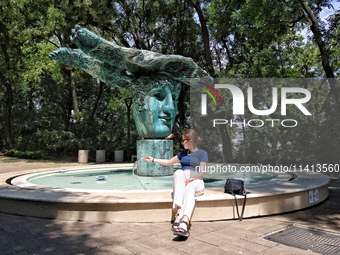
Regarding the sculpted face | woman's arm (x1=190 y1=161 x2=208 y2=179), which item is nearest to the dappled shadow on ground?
woman's arm (x1=190 y1=161 x2=208 y2=179)

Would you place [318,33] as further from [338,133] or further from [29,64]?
[29,64]

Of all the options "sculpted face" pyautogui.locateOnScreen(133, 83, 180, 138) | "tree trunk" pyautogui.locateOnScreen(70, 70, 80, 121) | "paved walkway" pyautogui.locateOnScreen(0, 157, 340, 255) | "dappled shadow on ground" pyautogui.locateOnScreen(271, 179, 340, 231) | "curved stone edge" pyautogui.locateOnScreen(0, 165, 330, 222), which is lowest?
"dappled shadow on ground" pyautogui.locateOnScreen(271, 179, 340, 231)

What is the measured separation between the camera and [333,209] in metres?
6.03

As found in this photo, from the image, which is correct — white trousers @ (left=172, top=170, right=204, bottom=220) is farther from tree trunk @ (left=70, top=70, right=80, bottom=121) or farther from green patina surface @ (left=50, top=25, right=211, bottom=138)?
tree trunk @ (left=70, top=70, right=80, bottom=121)

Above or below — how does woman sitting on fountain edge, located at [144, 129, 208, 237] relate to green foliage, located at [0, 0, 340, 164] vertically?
below

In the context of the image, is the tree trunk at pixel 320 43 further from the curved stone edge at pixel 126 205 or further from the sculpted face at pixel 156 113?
the curved stone edge at pixel 126 205

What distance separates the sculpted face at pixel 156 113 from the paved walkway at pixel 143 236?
15.9ft

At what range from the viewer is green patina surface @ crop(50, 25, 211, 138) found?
8994 millimetres

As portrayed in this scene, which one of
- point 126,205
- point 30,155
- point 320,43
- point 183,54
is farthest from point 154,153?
point 30,155

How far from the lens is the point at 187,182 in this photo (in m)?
4.72

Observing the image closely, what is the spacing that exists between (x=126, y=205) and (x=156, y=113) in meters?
4.88

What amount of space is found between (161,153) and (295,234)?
5339 millimetres

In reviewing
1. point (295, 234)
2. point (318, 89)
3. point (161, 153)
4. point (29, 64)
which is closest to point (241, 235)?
point (295, 234)

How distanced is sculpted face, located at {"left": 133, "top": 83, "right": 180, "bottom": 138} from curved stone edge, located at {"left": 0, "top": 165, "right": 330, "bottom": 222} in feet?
13.4
